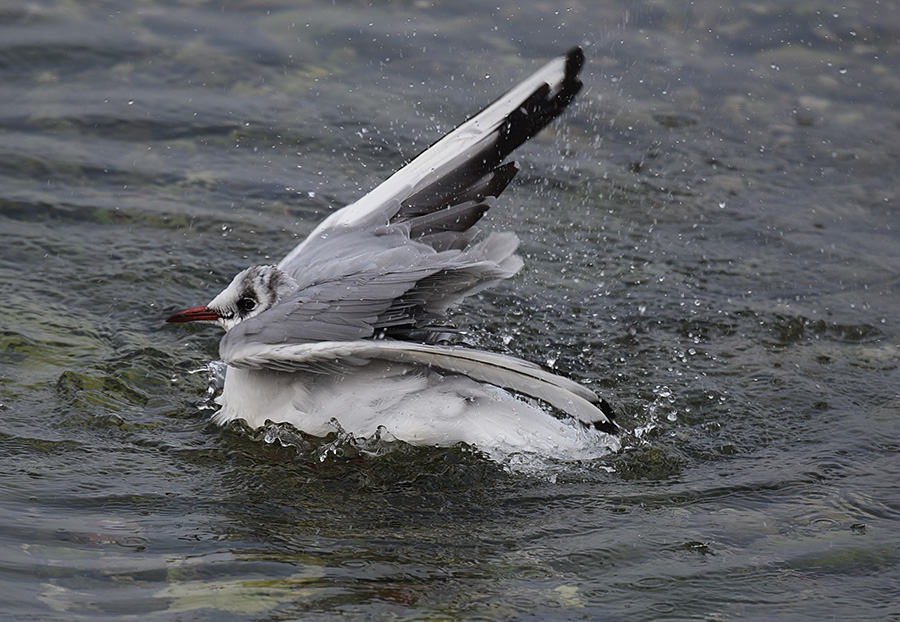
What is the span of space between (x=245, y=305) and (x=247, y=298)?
0.14 ft

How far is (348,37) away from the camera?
923 centimetres

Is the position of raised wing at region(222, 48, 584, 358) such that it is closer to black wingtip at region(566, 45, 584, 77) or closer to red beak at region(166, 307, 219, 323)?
black wingtip at region(566, 45, 584, 77)

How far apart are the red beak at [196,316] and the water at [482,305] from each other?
1.37 feet

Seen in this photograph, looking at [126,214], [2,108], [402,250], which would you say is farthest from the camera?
[2,108]

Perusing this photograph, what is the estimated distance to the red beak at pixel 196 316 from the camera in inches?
197

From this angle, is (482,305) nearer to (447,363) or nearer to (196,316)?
(196,316)

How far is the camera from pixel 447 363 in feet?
14.3

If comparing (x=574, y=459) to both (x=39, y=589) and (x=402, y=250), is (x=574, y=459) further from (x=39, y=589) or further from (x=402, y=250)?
(x=39, y=589)

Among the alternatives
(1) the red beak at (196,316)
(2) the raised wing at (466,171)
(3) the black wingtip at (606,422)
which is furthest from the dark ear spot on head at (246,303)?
(3) the black wingtip at (606,422)

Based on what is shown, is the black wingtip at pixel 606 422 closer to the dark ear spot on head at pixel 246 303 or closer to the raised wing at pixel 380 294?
the raised wing at pixel 380 294

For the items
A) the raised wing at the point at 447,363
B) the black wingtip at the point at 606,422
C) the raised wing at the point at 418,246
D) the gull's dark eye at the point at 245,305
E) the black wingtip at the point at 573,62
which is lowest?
the black wingtip at the point at 606,422

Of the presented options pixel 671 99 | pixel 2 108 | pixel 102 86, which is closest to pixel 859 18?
pixel 671 99

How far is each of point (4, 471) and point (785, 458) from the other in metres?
3.08

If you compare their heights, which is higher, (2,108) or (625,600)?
(2,108)
